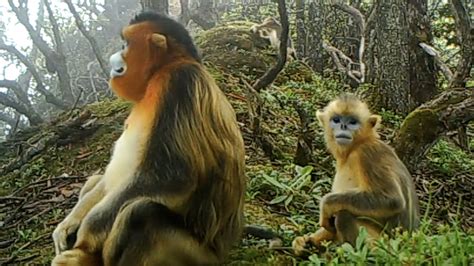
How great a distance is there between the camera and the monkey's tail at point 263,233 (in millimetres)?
3898

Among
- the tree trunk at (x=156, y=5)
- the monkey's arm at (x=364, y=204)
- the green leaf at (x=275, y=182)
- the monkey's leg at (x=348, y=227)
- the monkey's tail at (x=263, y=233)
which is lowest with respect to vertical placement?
the green leaf at (x=275, y=182)

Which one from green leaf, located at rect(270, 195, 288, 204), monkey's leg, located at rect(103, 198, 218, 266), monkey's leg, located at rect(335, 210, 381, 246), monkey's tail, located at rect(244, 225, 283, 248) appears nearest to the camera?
monkey's leg, located at rect(103, 198, 218, 266)

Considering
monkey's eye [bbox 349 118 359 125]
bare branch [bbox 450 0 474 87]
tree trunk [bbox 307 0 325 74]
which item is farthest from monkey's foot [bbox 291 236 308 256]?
tree trunk [bbox 307 0 325 74]

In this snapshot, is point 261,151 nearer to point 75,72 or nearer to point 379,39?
point 379,39

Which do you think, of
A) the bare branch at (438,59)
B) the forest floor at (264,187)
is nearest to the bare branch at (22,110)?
the forest floor at (264,187)

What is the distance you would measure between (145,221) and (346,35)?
8822 mm

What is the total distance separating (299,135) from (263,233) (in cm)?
177

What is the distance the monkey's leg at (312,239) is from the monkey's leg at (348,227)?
11 cm

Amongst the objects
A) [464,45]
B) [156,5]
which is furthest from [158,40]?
[156,5]

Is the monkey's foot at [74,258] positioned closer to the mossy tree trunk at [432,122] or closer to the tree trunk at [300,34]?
the mossy tree trunk at [432,122]

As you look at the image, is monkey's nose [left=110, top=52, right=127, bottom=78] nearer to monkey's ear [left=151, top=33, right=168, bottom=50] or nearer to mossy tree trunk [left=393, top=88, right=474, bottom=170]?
monkey's ear [left=151, top=33, right=168, bottom=50]

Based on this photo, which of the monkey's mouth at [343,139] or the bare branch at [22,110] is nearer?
the monkey's mouth at [343,139]

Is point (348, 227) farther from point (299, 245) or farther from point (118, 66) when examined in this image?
point (118, 66)

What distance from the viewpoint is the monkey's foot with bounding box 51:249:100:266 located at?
9.96ft
